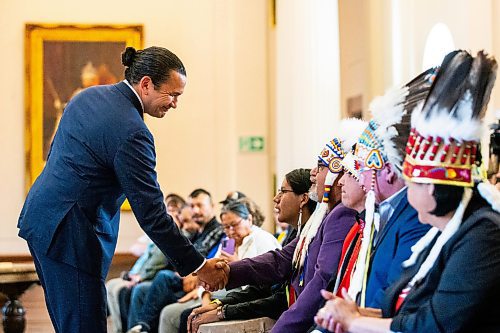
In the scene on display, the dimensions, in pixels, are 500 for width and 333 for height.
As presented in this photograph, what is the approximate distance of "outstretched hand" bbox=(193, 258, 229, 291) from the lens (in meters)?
4.04

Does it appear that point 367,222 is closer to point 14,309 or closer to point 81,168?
point 81,168

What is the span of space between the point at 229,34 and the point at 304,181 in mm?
6485

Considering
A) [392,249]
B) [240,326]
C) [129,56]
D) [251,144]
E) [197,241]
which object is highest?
[129,56]

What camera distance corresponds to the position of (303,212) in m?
4.47

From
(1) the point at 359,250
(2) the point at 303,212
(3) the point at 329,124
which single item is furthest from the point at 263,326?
(3) the point at 329,124

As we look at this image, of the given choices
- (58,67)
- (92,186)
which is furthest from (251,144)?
(92,186)

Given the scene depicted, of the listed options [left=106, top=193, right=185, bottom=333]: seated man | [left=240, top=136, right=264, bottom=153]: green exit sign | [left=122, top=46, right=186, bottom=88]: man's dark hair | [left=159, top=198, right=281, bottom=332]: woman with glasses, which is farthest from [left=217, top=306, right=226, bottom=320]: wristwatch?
[left=240, top=136, right=264, bottom=153]: green exit sign

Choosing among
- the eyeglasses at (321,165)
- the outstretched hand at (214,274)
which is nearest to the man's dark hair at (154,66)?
the eyeglasses at (321,165)

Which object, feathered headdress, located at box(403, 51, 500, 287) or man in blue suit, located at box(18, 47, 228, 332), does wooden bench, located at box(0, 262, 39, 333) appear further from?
feathered headdress, located at box(403, 51, 500, 287)

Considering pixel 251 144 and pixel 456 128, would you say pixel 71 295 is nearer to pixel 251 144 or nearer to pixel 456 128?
pixel 456 128

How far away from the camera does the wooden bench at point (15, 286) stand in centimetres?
759

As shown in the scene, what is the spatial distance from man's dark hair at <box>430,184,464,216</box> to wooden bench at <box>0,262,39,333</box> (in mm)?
5640

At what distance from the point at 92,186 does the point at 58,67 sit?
7.31 meters

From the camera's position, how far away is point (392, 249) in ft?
9.37
